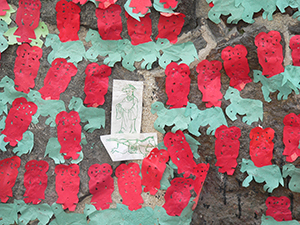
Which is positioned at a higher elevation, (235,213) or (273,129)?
(273,129)

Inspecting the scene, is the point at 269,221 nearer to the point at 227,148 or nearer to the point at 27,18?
the point at 227,148

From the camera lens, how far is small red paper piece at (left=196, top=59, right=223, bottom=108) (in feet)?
3.00

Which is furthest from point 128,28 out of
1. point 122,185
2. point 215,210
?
point 215,210

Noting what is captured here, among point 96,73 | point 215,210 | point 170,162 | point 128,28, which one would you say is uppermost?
point 128,28

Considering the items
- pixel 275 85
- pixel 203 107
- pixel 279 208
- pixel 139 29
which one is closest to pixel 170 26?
pixel 139 29

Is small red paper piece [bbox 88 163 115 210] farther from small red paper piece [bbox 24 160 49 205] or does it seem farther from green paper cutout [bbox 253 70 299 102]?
green paper cutout [bbox 253 70 299 102]

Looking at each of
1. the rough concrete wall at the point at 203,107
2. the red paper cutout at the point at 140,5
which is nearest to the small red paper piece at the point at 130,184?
the rough concrete wall at the point at 203,107

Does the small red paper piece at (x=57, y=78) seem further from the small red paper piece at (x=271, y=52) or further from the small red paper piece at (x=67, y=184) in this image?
the small red paper piece at (x=271, y=52)

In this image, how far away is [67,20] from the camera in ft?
3.08

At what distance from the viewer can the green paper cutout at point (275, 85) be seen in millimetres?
861

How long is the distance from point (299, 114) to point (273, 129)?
0.10 m

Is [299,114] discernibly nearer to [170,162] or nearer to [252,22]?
[252,22]

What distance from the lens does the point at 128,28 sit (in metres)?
0.94

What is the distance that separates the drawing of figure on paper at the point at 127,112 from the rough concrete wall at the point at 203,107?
39 mm
